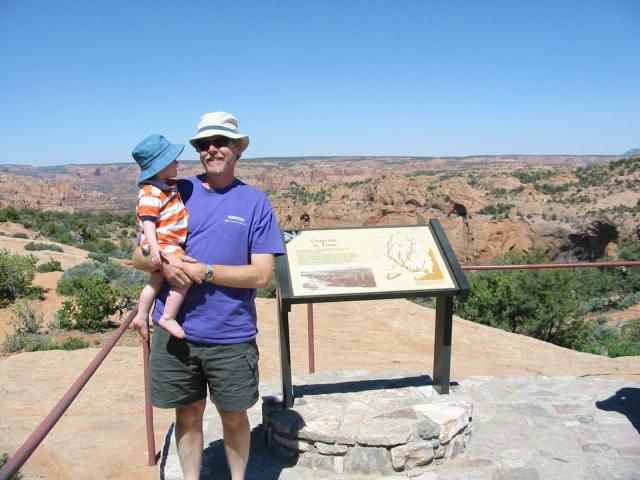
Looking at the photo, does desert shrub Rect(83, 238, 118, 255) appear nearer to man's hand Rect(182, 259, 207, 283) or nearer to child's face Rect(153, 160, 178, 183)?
child's face Rect(153, 160, 178, 183)

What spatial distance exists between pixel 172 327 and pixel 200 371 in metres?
0.30

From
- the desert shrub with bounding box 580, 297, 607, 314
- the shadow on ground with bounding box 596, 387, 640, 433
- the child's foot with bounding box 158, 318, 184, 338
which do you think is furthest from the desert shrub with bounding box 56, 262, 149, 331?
the desert shrub with bounding box 580, 297, 607, 314

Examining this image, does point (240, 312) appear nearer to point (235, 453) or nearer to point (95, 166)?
point (235, 453)

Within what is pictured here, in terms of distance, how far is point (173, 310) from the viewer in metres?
2.47

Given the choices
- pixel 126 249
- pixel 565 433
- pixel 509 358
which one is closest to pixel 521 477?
pixel 565 433

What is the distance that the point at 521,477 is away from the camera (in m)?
3.29

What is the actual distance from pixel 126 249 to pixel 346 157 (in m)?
139

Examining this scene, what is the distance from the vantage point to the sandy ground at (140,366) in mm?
4836

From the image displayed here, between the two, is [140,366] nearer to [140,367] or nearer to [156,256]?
[140,367]

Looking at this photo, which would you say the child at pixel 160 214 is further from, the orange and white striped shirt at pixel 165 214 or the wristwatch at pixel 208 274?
the wristwatch at pixel 208 274

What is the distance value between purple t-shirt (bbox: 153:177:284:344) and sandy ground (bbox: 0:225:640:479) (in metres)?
2.50

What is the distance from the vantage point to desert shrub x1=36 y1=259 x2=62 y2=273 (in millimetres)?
14391

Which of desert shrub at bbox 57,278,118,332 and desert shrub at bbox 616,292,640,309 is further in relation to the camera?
desert shrub at bbox 616,292,640,309

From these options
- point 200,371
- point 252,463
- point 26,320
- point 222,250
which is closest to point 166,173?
point 222,250
